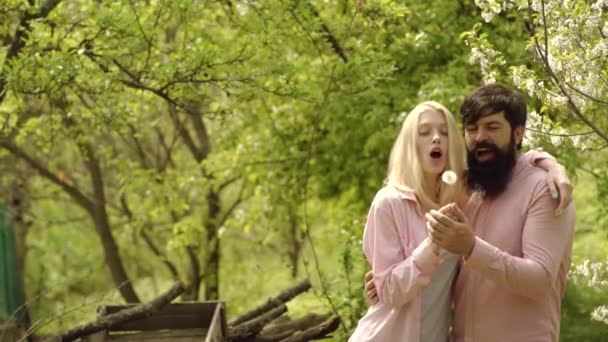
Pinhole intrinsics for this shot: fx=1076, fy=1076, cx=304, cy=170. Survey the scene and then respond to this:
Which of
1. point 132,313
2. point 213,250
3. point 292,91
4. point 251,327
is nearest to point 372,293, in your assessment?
point 132,313

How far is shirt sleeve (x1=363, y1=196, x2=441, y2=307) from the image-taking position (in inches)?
159

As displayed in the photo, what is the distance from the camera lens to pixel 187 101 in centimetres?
985

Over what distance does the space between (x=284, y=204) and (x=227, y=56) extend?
386 centimetres

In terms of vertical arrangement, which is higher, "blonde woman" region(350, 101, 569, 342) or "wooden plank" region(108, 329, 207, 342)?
"blonde woman" region(350, 101, 569, 342)

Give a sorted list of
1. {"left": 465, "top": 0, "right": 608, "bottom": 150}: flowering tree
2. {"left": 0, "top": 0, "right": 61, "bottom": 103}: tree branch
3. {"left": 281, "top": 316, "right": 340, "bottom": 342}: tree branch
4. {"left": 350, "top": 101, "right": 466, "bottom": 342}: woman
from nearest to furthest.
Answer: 1. {"left": 350, "top": 101, "right": 466, "bottom": 342}: woman
2. {"left": 465, "top": 0, "right": 608, "bottom": 150}: flowering tree
3. {"left": 0, "top": 0, "right": 61, "bottom": 103}: tree branch
4. {"left": 281, "top": 316, "right": 340, "bottom": 342}: tree branch

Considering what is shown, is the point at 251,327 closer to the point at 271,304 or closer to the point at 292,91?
the point at 271,304

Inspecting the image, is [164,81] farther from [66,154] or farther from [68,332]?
[66,154]

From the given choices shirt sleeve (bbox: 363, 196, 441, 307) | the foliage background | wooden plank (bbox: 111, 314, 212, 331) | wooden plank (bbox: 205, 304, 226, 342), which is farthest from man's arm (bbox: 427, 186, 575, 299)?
wooden plank (bbox: 111, 314, 212, 331)

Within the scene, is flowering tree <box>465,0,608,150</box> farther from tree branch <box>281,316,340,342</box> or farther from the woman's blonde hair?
tree branch <box>281,316,340,342</box>

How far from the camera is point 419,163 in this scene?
4.29m

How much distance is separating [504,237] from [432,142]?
1.54 feet

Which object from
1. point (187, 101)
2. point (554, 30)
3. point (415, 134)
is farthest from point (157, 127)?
point (415, 134)

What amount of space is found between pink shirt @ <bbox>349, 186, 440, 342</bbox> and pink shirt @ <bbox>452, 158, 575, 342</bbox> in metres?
0.20

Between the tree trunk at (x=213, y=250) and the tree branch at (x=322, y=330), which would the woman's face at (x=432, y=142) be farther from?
the tree trunk at (x=213, y=250)
